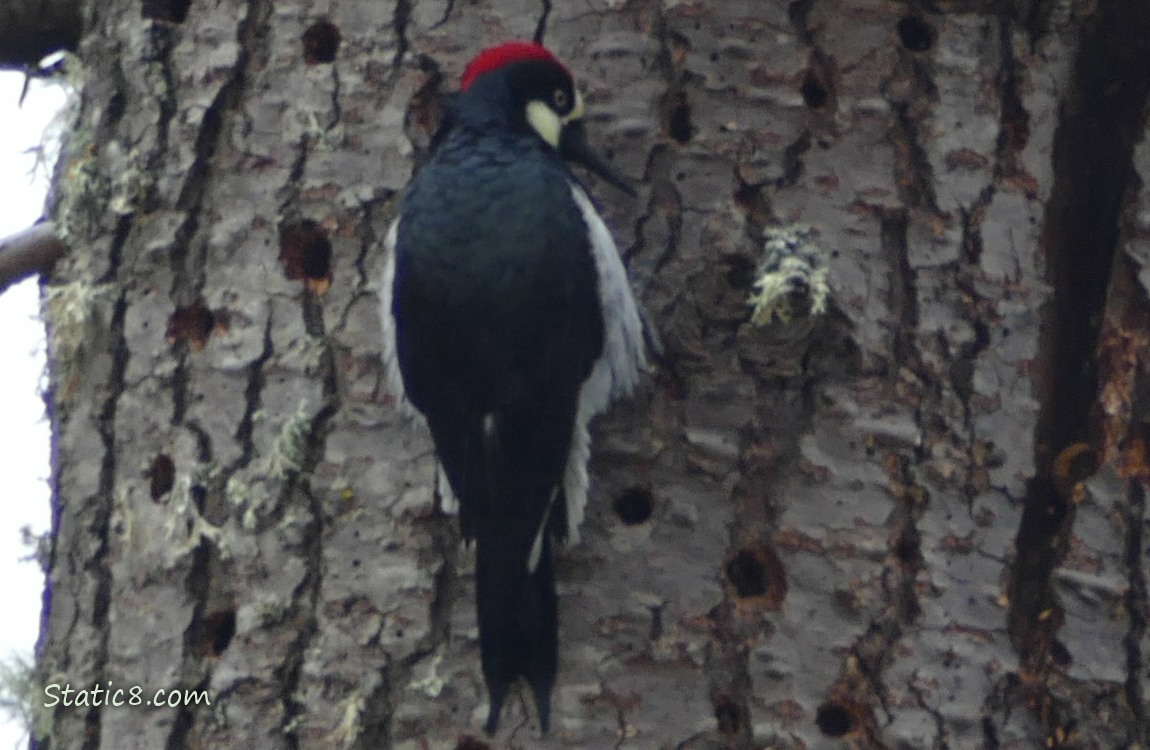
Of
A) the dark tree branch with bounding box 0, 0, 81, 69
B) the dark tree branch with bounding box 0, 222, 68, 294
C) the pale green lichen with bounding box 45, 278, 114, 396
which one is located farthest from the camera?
the dark tree branch with bounding box 0, 0, 81, 69

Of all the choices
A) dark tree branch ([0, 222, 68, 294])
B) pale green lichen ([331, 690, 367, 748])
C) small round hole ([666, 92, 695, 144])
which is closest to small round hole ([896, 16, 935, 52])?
small round hole ([666, 92, 695, 144])

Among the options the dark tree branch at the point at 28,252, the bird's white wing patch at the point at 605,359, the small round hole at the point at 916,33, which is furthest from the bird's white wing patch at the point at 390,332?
the small round hole at the point at 916,33

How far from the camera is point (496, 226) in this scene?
8.92ft

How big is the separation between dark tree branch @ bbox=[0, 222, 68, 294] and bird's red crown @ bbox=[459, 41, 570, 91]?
843 millimetres

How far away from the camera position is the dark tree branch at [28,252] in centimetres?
301

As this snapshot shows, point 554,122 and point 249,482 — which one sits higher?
point 554,122

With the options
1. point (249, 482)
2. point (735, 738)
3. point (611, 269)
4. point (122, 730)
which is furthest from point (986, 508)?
point (122, 730)

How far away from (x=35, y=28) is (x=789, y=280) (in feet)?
5.33

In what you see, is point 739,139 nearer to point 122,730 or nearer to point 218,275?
point 218,275

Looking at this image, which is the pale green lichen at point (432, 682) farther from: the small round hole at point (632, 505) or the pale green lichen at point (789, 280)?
the pale green lichen at point (789, 280)

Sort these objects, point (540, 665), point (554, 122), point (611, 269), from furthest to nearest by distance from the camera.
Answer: point (554, 122) → point (611, 269) → point (540, 665)

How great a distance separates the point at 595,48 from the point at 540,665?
1043 millimetres

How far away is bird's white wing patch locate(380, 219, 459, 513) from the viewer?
2602 mm

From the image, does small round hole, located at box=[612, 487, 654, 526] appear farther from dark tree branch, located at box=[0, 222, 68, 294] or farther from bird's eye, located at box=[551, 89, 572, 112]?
dark tree branch, located at box=[0, 222, 68, 294]
